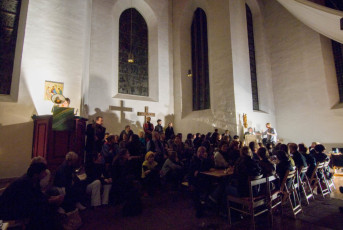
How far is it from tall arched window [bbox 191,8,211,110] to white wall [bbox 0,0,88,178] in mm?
5887

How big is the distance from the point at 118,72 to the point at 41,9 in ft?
12.6

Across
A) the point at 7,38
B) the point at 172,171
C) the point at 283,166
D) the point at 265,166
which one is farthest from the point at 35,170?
the point at 7,38

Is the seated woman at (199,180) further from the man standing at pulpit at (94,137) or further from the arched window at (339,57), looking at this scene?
the arched window at (339,57)

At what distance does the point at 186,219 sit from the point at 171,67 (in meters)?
9.18

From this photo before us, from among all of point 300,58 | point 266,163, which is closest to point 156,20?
point 300,58

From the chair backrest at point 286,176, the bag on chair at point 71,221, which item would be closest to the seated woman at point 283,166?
the chair backrest at point 286,176

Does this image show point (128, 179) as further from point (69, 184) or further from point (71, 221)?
point (71, 221)

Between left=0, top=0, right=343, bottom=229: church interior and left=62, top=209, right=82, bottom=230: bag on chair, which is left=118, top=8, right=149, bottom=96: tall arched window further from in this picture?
left=62, top=209, right=82, bottom=230: bag on chair

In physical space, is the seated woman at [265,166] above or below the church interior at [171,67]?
below

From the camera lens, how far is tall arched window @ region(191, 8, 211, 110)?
10.6 m

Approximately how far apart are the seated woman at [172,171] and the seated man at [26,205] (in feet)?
9.63

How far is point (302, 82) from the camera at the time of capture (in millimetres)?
9586

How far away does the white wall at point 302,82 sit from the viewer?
8797mm

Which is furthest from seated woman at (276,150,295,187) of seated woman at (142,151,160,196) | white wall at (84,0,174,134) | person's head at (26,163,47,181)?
white wall at (84,0,174,134)
